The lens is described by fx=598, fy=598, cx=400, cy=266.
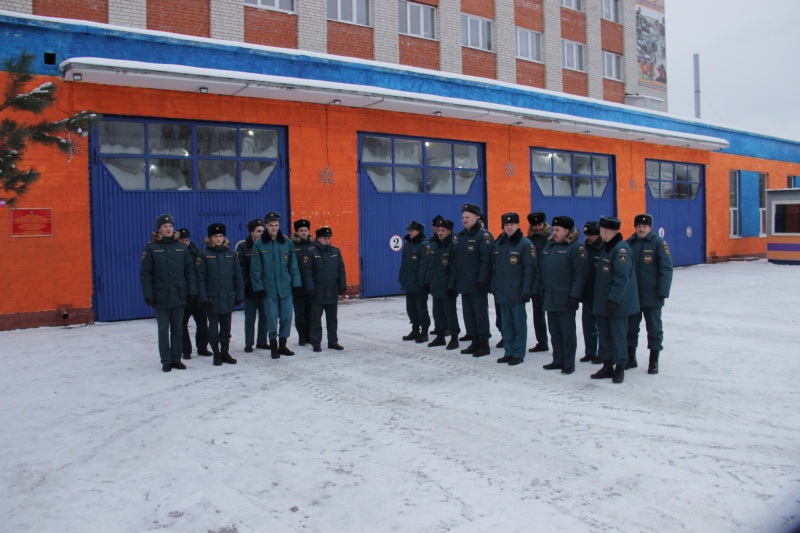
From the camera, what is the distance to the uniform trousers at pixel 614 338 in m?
6.49

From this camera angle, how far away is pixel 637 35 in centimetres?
2816

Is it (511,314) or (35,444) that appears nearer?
(35,444)

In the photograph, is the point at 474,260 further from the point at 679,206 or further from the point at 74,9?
the point at 679,206

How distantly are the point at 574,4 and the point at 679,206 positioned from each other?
985 cm

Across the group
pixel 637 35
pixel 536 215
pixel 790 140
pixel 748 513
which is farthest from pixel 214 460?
pixel 790 140

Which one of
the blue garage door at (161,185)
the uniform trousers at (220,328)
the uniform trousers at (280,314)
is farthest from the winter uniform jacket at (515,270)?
the blue garage door at (161,185)

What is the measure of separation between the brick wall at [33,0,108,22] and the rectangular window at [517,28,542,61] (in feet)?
48.9

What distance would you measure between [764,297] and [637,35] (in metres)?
19.1

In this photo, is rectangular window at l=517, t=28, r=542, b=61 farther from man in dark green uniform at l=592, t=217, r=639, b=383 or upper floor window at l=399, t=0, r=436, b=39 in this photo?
man in dark green uniform at l=592, t=217, r=639, b=383

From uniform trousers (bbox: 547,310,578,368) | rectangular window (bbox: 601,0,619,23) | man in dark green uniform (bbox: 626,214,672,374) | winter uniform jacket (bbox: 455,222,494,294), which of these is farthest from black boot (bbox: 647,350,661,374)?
rectangular window (bbox: 601,0,619,23)

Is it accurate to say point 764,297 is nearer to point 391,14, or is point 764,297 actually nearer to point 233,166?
point 233,166

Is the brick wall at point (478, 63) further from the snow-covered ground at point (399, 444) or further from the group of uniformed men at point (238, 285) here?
the snow-covered ground at point (399, 444)

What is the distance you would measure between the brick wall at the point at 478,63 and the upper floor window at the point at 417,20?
1479 millimetres

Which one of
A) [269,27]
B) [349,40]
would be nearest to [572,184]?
[349,40]
